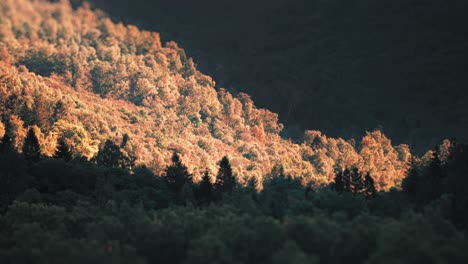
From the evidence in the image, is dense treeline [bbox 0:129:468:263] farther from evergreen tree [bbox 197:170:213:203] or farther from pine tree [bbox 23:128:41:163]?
pine tree [bbox 23:128:41:163]

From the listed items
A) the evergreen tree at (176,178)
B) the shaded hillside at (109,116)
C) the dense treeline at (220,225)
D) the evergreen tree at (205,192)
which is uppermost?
the shaded hillside at (109,116)

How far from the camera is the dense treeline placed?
119 ft

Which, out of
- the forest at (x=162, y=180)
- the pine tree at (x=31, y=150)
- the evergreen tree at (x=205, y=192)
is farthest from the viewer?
the pine tree at (x=31, y=150)

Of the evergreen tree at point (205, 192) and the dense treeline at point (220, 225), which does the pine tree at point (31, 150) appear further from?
the evergreen tree at point (205, 192)

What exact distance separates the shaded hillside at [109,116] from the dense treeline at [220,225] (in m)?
38.3

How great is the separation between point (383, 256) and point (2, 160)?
53.6 metres

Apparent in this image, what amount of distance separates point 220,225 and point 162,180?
47.7m

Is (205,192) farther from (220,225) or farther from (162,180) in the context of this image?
(220,225)

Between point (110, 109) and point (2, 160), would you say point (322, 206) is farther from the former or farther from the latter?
point (110, 109)

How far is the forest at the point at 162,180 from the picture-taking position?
39.0m

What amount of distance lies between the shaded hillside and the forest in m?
0.43

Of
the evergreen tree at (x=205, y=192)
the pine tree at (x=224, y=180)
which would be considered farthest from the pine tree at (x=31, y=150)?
the pine tree at (x=224, y=180)

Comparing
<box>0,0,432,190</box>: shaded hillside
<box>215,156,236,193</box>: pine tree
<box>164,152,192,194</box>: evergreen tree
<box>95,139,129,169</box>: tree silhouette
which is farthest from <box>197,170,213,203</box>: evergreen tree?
<box>0,0,432,190</box>: shaded hillside

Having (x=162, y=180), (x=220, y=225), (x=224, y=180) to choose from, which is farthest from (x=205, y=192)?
Answer: (x=220, y=225)
